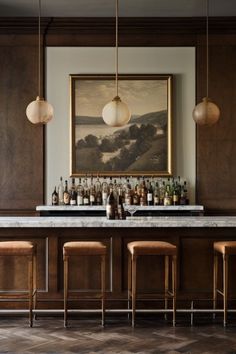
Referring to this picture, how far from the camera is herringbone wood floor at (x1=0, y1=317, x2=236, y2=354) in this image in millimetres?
4438

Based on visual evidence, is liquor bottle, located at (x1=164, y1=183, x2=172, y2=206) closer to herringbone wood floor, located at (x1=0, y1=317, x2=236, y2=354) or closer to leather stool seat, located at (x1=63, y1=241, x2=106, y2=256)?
herringbone wood floor, located at (x1=0, y1=317, x2=236, y2=354)

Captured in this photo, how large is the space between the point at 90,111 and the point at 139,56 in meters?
1.02

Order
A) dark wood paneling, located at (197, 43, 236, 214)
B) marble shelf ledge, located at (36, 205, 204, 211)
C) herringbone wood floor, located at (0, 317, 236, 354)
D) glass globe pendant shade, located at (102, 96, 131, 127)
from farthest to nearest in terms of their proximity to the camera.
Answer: dark wood paneling, located at (197, 43, 236, 214), marble shelf ledge, located at (36, 205, 204, 211), glass globe pendant shade, located at (102, 96, 131, 127), herringbone wood floor, located at (0, 317, 236, 354)

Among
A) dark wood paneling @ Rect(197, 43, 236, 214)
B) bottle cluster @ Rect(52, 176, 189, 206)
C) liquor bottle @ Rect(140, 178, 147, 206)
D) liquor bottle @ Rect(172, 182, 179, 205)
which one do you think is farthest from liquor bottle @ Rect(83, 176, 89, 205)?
dark wood paneling @ Rect(197, 43, 236, 214)

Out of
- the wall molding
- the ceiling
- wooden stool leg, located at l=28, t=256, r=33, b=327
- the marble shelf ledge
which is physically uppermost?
the ceiling

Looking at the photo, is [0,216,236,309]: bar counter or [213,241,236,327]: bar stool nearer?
[213,241,236,327]: bar stool

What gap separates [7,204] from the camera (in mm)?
7688

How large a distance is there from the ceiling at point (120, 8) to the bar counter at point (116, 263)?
3015 mm

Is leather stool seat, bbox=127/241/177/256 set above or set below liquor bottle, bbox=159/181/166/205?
below

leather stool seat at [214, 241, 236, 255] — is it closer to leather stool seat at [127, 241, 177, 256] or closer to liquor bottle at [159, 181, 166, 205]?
leather stool seat at [127, 241, 177, 256]

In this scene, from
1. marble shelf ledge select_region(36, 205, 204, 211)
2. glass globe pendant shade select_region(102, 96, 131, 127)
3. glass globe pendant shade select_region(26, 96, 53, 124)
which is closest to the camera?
glass globe pendant shade select_region(102, 96, 131, 127)

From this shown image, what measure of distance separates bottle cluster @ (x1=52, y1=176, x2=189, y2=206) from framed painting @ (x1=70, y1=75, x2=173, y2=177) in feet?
0.37

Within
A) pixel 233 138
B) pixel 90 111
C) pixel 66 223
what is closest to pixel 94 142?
pixel 90 111

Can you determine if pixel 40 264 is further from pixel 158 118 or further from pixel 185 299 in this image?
pixel 158 118
